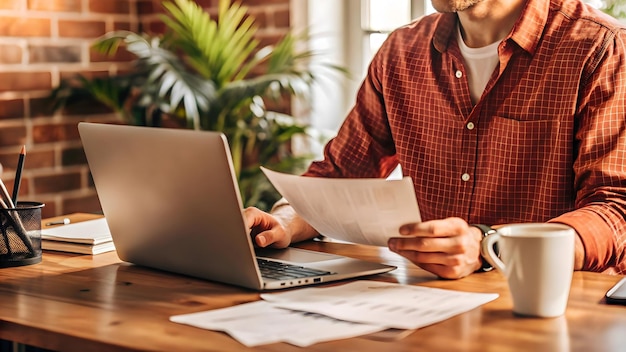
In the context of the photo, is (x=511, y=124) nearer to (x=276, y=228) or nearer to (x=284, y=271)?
(x=276, y=228)

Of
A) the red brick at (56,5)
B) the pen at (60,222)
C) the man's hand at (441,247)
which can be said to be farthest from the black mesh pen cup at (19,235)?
the red brick at (56,5)

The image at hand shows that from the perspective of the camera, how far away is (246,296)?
125 centimetres

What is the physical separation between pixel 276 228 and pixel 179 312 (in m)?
0.43

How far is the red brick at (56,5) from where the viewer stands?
297 centimetres

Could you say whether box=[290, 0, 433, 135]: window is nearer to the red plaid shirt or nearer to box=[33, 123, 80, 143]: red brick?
box=[33, 123, 80, 143]: red brick

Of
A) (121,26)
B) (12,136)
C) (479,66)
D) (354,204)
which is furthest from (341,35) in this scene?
(354,204)

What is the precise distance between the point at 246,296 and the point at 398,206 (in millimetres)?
242

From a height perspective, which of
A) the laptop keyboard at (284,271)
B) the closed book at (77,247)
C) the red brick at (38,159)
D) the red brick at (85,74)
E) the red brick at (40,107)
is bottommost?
the red brick at (38,159)

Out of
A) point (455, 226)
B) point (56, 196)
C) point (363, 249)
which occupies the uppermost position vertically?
point (455, 226)

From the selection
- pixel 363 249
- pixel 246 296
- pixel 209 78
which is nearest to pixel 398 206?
pixel 246 296

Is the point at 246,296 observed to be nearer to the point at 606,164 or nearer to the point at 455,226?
the point at 455,226

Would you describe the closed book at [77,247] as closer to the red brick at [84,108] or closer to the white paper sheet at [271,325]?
A: the white paper sheet at [271,325]

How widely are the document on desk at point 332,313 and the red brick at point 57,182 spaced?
1988 mm

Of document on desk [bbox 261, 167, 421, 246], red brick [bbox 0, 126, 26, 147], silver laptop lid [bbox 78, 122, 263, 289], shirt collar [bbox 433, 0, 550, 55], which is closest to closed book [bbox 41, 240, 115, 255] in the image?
silver laptop lid [bbox 78, 122, 263, 289]
